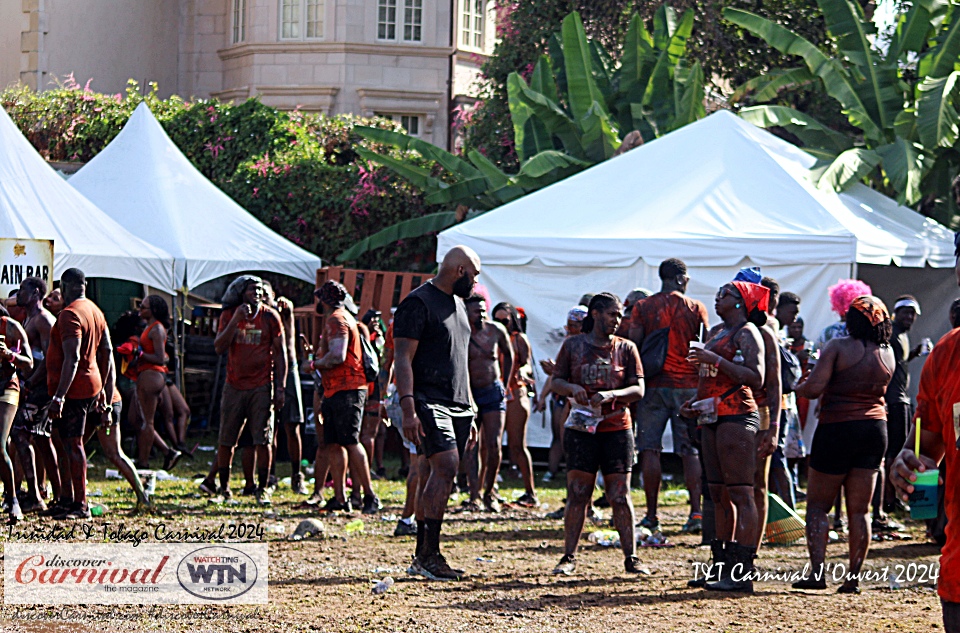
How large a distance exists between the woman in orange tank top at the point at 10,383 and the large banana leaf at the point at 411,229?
947 centimetres

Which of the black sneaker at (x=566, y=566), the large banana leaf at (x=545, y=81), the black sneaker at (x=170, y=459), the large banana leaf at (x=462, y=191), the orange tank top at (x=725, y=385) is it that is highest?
the large banana leaf at (x=545, y=81)

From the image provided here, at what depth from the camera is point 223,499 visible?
10633mm

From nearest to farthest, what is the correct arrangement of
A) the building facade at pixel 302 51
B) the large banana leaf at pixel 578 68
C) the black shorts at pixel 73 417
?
the black shorts at pixel 73 417, the large banana leaf at pixel 578 68, the building facade at pixel 302 51

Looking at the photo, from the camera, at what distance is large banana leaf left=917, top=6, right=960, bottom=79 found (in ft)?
51.6

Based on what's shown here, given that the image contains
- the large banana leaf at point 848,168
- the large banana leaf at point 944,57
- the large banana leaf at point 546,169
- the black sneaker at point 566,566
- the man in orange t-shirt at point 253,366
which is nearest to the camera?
the black sneaker at point 566,566

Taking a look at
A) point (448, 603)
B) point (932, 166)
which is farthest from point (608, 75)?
point (448, 603)

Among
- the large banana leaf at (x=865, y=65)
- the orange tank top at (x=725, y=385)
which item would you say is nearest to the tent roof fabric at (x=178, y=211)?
the large banana leaf at (x=865, y=65)

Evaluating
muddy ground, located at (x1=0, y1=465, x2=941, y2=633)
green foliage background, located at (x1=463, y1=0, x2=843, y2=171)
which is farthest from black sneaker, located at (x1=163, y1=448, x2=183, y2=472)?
green foliage background, located at (x1=463, y1=0, x2=843, y2=171)

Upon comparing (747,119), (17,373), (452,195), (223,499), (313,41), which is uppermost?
(313,41)

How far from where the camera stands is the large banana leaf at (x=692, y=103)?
17.1 meters

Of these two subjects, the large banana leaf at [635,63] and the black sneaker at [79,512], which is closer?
the black sneaker at [79,512]

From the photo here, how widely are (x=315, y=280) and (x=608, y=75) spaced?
608 centimetres

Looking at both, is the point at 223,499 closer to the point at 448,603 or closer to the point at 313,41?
the point at 448,603

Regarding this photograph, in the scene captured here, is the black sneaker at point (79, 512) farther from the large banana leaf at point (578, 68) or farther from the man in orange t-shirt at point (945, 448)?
the large banana leaf at point (578, 68)
